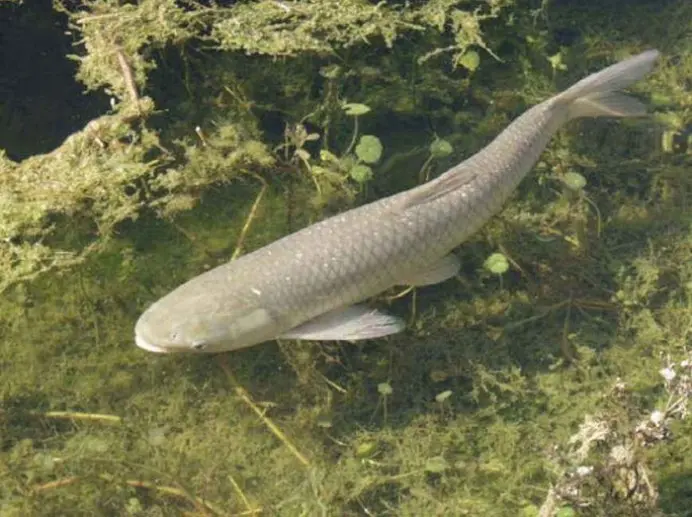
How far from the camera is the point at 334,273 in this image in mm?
4445

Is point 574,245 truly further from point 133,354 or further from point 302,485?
point 133,354

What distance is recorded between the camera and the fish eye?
14.3ft

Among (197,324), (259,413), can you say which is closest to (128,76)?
(197,324)

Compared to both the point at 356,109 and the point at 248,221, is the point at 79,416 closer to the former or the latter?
the point at 248,221

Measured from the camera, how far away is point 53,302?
474cm

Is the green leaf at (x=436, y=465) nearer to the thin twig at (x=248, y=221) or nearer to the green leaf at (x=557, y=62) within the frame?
the thin twig at (x=248, y=221)

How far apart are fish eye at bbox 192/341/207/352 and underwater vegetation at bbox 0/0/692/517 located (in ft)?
1.23

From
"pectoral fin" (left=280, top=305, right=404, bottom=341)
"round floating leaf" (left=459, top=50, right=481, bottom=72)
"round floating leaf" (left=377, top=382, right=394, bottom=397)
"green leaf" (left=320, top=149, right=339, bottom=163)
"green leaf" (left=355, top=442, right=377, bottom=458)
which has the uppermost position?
"round floating leaf" (left=459, top=50, right=481, bottom=72)

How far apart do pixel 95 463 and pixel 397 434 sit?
166cm

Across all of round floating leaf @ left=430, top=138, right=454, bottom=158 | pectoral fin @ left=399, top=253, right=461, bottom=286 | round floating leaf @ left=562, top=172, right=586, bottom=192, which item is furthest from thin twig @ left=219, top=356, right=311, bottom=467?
round floating leaf @ left=562, top=172, right=586, bottom=192

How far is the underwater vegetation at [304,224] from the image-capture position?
182 inches

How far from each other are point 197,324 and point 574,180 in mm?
2626

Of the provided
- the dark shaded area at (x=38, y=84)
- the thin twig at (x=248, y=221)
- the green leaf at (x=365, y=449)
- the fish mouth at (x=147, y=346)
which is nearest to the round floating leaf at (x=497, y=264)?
the green leaf at (x=365, y=449)

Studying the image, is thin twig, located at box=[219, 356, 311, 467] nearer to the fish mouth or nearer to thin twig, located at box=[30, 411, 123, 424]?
the fish mouth
